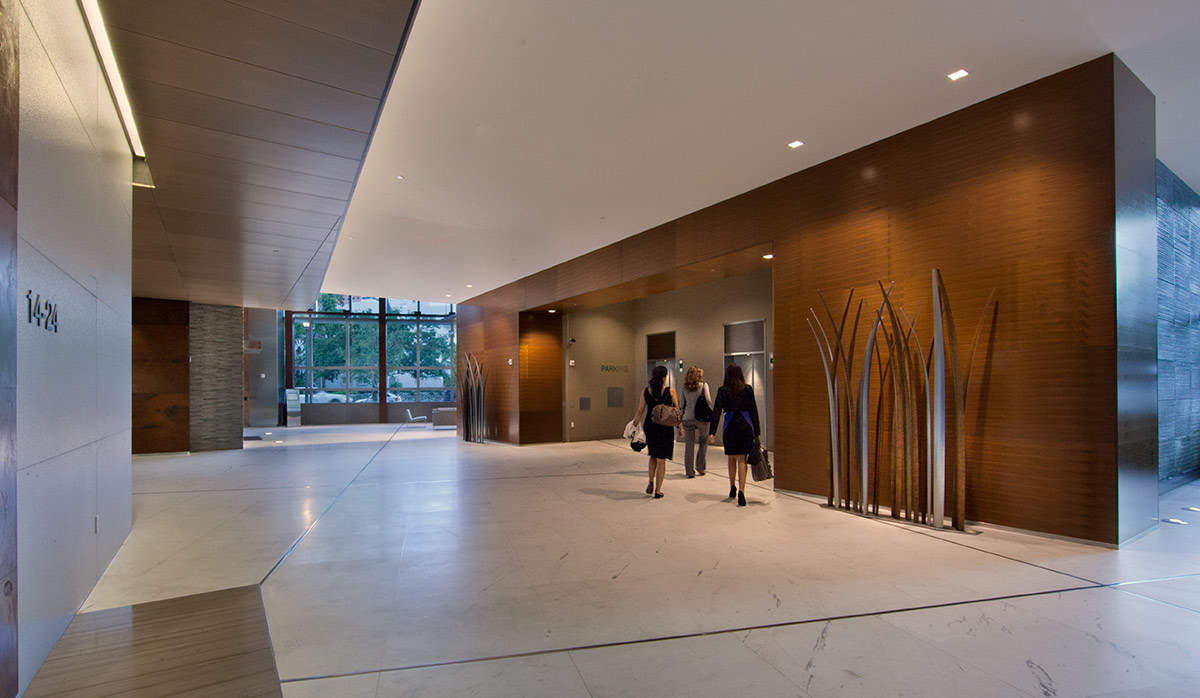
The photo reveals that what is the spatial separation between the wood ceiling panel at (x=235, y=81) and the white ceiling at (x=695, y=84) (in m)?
0.64

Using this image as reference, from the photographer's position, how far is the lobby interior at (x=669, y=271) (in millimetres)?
2662

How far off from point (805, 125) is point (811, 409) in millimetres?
2941

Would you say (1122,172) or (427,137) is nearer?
(1122,172)

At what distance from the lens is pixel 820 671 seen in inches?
101

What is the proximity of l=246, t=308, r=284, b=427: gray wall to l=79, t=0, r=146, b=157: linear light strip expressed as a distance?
1557 cm

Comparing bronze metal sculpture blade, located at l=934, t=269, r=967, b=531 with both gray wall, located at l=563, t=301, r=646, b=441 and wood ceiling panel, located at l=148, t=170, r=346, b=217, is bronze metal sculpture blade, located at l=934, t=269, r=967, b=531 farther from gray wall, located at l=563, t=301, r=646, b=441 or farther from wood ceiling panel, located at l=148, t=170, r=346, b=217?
gray wall, located at l=563, t=301, r=646, b=441

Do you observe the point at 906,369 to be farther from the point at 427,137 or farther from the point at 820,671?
the point at 427,137

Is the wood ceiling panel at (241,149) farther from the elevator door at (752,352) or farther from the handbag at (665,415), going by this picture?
the elevator door at (752,352)

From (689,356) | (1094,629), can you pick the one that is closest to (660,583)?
(1094,629)

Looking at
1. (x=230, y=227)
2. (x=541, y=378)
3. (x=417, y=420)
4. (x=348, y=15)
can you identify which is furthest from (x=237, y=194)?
(x=417, y=420)

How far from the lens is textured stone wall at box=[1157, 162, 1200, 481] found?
21.9 feet

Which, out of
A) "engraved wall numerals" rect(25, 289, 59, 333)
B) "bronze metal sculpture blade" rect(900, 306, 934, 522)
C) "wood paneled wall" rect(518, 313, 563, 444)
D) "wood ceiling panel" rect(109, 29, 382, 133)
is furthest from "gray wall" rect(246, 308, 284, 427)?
"bronze metal sculpture blade" rect(900, 306, 934, 522)

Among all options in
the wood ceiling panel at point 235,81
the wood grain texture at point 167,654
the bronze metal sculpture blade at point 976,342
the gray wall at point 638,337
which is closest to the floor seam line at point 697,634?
the wood grain texture at point 167,654

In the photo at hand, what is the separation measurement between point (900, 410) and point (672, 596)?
3.06 meters
